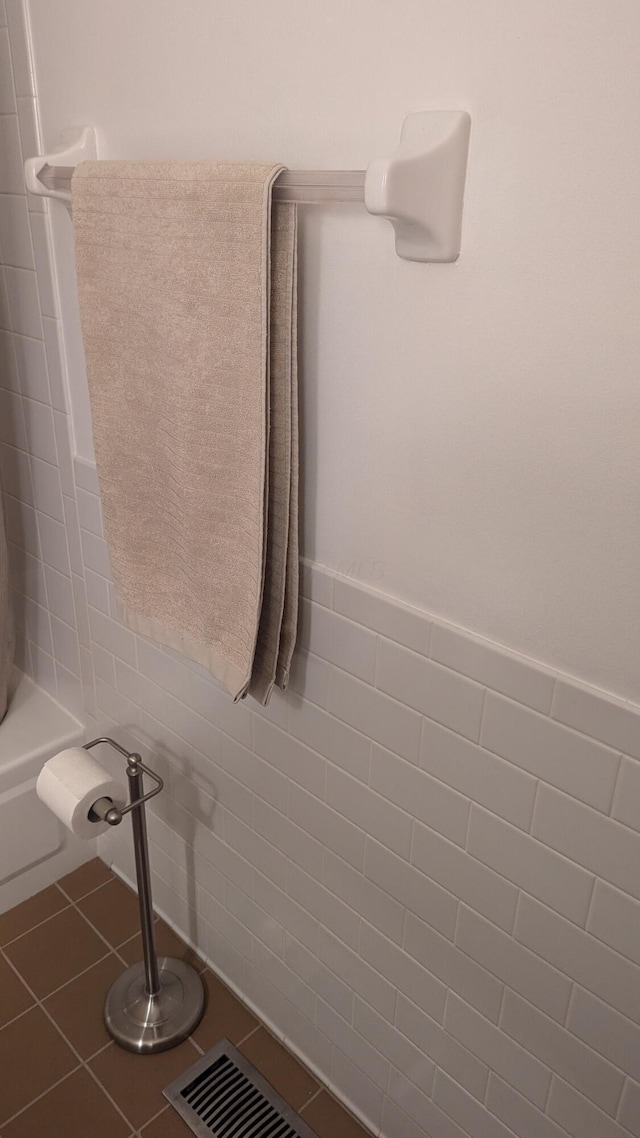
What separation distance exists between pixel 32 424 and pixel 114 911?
3.48 ft

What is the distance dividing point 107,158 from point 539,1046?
1.33m

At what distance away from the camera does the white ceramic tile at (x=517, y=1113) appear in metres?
1.09

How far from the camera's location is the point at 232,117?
39.2 inches

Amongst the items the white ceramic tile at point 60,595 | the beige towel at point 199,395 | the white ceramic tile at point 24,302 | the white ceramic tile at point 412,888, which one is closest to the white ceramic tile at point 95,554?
the white ceramic tile at point 60,595

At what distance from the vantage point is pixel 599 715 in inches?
33.3

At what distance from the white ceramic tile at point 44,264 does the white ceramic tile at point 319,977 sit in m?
1.15

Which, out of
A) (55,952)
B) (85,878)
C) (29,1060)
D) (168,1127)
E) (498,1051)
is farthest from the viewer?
(85,878)

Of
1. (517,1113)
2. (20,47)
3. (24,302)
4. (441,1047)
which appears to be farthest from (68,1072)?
(20,47)

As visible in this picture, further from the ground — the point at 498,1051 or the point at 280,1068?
the point at 498,1051

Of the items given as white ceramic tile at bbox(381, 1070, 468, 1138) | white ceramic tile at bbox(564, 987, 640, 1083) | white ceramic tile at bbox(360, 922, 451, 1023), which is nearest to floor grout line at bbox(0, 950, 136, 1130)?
white ceramic tile at bbox(381, 1070, 468, 1138)

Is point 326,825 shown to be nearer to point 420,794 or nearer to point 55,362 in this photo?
point 420,794

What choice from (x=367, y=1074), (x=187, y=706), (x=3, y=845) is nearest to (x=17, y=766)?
(x=3, y=845)

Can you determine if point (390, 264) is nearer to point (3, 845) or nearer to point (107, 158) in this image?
point (107, 158)

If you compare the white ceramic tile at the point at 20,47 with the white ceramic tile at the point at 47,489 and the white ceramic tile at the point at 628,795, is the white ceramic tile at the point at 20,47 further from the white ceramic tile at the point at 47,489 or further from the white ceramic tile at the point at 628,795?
the white ceramic tile at the point at 628,795
